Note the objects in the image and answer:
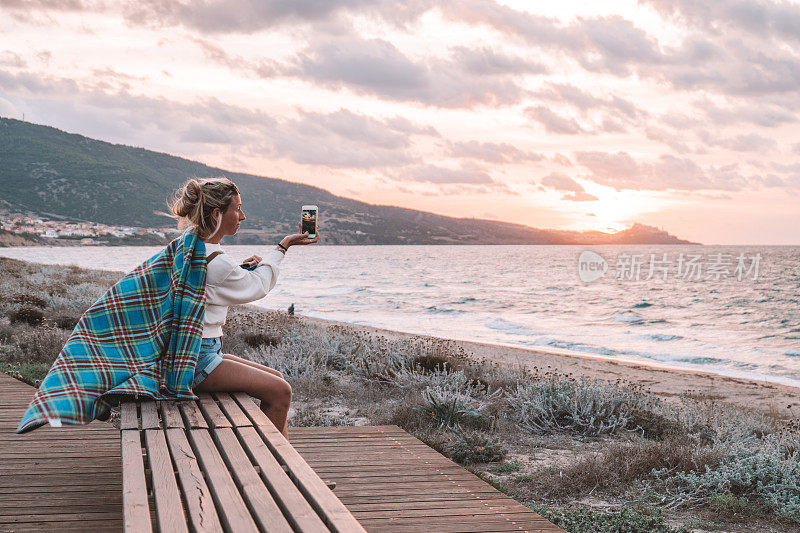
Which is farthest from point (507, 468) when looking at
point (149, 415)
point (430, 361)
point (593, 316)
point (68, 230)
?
point (68, 230)

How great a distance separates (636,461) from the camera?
484 centimetres

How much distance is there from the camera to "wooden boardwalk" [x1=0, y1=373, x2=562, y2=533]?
3.03m

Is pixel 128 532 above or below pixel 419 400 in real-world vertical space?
above

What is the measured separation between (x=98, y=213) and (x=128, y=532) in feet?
363

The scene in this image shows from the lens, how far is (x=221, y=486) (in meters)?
2.17

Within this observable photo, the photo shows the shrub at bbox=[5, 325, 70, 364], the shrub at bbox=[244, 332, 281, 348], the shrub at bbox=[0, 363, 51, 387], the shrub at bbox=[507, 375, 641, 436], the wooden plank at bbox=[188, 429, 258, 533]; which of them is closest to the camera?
the wooden plank at bbox=[188, 429, 258, 533]

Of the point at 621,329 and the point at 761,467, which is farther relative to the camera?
the point at 621,329

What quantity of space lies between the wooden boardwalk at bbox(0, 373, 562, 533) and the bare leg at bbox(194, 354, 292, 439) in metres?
0.57

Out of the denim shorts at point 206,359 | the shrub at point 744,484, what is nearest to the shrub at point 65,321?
the denim shorts at point 206,359


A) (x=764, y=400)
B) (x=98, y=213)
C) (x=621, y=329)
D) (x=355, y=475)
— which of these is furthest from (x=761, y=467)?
(x=98, y=213)

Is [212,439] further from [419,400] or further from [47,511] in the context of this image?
[419,400]

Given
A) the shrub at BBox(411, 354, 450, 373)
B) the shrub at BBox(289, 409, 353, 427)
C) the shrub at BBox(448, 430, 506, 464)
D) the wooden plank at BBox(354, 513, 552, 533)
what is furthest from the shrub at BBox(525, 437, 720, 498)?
the shrub at BBox(411, 354, 450, 373)

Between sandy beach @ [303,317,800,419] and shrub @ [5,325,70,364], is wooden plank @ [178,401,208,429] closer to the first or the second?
shrub @ [5,325,70,364]

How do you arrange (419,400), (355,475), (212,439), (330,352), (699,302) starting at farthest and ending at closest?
1. (699,302)
2. (330,352)
3. (419,400)
4. (355,475)
5. (212,439)
